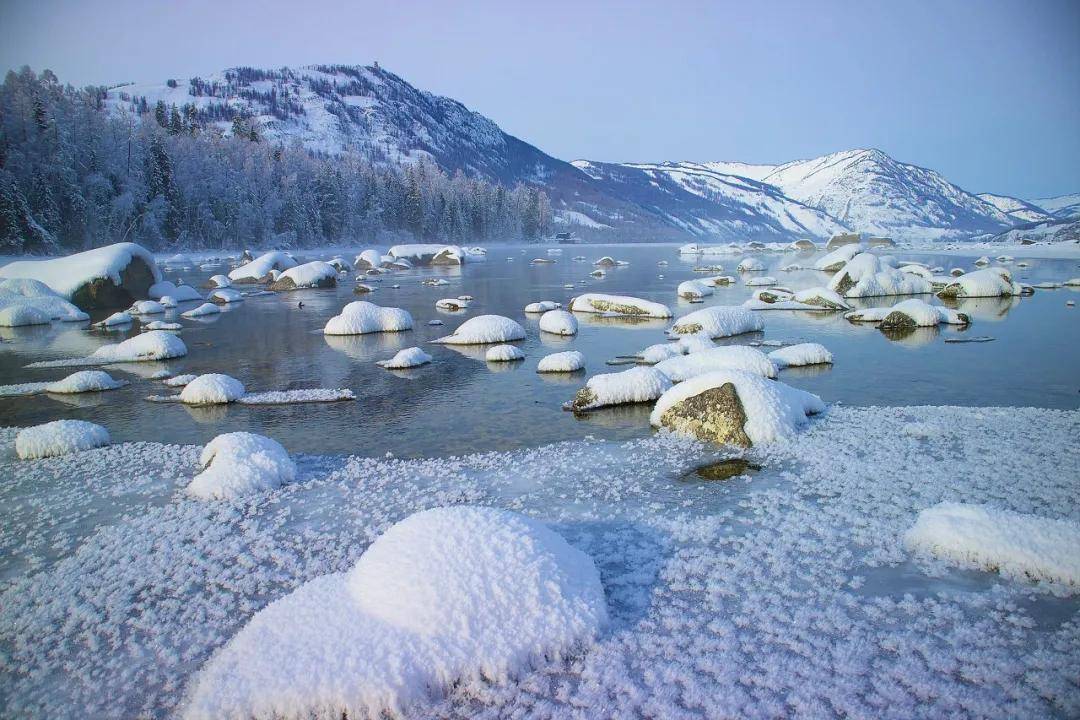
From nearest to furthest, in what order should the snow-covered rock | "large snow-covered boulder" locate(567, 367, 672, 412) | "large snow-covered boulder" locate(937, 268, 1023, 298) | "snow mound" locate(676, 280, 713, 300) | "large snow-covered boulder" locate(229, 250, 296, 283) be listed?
1. "large snow-covered boulder" locate(567, 367, 672, 412)
2. the snow-covered rock
3. "large snow-covered boulder" locate(937, 268, 1023, 298)
4. "snow mound" locate(676, 280, 713, 300)
5. "large snow-covered boulder" locate(229, 250, 296, 283)

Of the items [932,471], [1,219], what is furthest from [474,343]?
[1,219]

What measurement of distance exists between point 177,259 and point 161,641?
217 ft

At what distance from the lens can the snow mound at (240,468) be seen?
23.1 ft

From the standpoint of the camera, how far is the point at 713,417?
347 inches

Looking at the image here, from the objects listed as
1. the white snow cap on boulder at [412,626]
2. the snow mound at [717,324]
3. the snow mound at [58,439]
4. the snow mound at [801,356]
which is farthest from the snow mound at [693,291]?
the white snow cap on boulder at [412,626]

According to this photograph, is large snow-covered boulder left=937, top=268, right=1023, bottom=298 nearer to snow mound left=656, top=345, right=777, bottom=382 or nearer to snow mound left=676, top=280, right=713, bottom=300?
A: snow mound left=676, top=280, right=713, bottom=300

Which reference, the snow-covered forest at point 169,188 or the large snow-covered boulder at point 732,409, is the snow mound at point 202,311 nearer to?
the large snow-covered boulder at point 732,409

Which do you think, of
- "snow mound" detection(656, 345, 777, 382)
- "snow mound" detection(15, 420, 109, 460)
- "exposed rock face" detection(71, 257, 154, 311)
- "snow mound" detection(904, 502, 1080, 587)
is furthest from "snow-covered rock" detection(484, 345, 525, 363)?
"exposed rock face" detection(71, 257, 154, 311)

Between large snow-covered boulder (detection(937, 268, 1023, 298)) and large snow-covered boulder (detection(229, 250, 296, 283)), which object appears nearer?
large snow-covered boulder (detection(937, 268, 1023, 298))

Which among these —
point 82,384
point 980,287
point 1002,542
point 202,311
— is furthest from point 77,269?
point 980,287

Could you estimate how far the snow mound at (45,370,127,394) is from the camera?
490 inches

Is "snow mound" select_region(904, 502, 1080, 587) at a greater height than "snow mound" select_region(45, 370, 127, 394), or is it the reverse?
"snow mound" select_region(904, 502, 1080, 587)

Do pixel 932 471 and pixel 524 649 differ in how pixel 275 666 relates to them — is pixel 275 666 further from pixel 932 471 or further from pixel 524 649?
pixel 932 471

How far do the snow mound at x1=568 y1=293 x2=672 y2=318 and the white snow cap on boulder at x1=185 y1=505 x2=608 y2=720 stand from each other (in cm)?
1837
